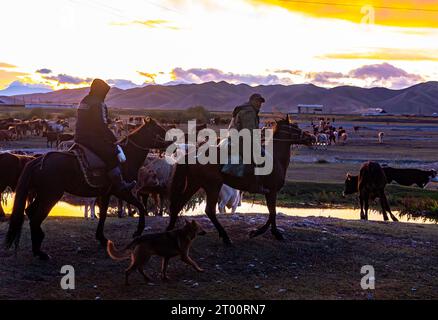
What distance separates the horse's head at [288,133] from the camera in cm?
1141

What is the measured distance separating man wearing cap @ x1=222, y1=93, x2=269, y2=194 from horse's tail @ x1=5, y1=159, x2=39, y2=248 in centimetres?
327

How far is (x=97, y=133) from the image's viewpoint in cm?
954

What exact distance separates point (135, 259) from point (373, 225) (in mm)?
6417

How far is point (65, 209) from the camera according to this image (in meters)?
19.4

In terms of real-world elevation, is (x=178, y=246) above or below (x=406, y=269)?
above

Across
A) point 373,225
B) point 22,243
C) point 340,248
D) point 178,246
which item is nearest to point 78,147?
point 22,243

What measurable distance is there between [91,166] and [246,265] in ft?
9.46

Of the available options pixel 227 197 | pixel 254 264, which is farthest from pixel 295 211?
pixel 254 264

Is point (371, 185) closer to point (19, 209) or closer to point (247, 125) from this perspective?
point (247, 125)

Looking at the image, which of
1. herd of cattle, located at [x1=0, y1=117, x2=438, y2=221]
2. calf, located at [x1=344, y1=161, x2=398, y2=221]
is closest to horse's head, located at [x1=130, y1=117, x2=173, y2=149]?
herd of cattle, located at [x1=0, y1=117, x2=438, y2=221]

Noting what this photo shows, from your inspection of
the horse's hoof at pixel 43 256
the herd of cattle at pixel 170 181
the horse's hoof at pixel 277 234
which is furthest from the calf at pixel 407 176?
the horse's hoof at pixel 43 256

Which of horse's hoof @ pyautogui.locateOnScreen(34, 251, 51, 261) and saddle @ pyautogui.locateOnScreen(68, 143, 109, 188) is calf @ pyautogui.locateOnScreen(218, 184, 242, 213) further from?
horse's hoof @ pyautogui.locateOnScreen(34, 251, 51, 261)

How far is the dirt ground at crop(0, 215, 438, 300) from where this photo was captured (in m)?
7.87
